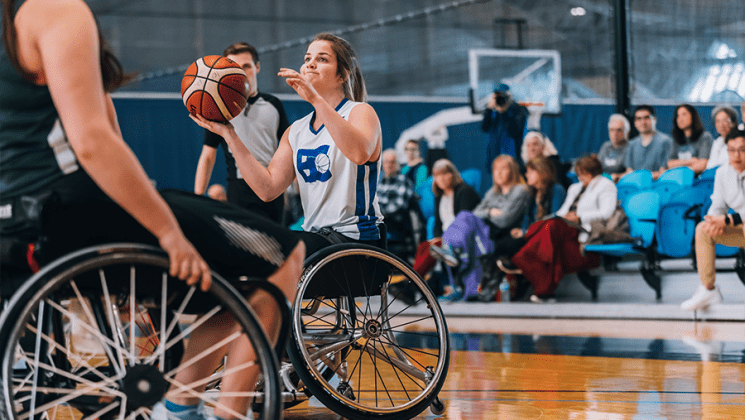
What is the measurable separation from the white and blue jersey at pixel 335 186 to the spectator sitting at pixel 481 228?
12.8 ft

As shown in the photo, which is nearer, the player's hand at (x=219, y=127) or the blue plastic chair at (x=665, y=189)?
the player's hand at (x=219, y=127)

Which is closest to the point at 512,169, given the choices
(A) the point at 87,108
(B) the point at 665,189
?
(B) the point at 665,189

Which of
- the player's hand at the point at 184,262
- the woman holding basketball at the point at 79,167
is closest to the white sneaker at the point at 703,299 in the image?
the woman holding basketball at the point at 79,167

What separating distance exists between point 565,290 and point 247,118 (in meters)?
3.70

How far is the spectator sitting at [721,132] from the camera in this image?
5.79m

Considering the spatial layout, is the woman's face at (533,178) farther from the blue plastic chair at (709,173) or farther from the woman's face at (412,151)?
the woman's face at (412,151)

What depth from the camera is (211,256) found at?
1556mm

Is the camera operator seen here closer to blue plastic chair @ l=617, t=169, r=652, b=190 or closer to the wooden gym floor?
blue plastic chair @ l=617, t=169, r=652, b=190

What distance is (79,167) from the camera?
57.8 inches

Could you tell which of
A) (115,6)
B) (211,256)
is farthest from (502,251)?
(115,6)

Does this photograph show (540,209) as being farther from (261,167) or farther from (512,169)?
(261,167)

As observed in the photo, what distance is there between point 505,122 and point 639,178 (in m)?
1.85

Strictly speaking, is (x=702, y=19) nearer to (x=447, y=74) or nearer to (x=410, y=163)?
(x=410, y=163)

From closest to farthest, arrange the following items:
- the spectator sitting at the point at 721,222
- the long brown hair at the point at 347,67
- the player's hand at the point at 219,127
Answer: the player's hand at the point at 219,127
the long brown hair at the point at 347,67
the spectator sitting at the point at 721,222
